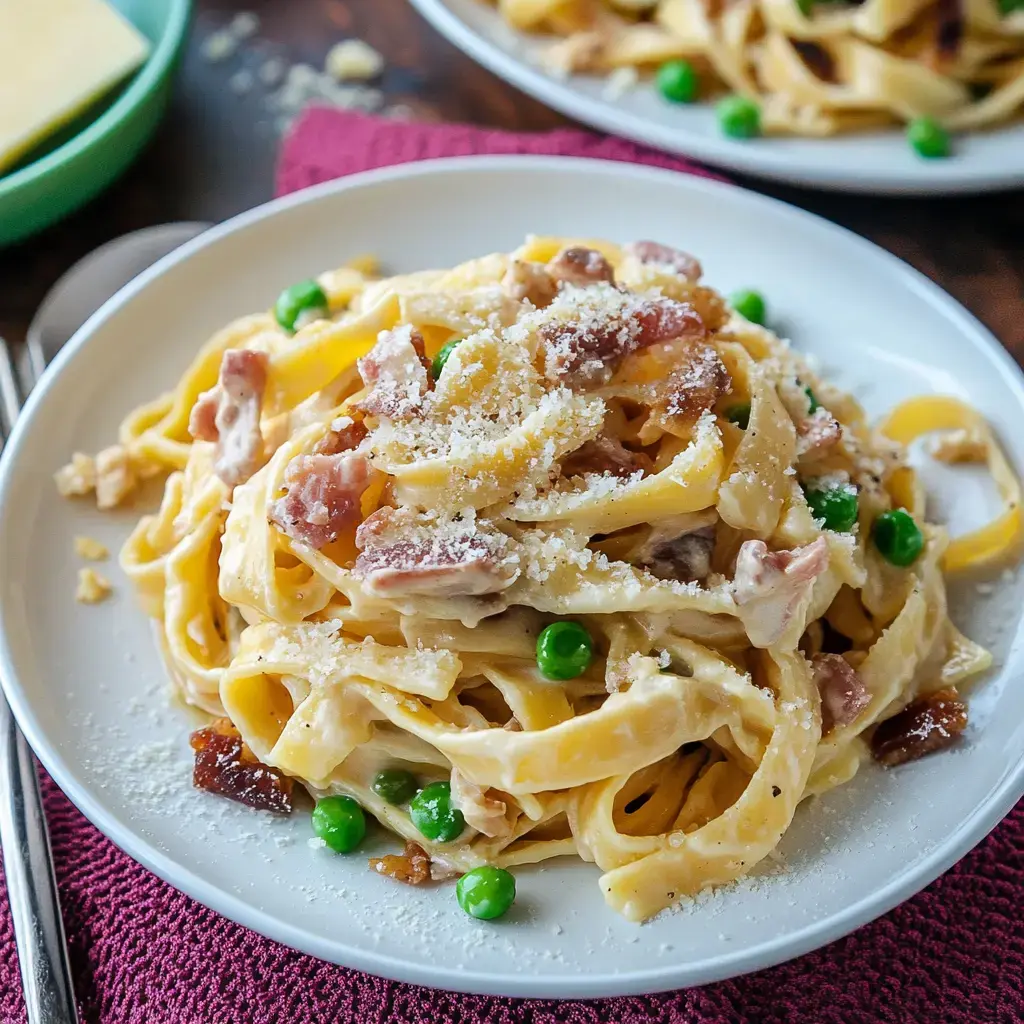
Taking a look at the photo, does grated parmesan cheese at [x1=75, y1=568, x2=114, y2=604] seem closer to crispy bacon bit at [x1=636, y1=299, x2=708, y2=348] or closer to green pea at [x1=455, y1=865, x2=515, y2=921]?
green pea at [x1=455, y1=865, x2=515, y2=921]

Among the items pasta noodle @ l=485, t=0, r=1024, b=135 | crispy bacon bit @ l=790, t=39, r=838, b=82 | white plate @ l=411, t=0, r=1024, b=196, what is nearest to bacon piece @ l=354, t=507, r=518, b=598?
white plate @ l=411, t=0, r=1024, b=196

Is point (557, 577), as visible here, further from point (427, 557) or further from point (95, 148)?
point (95, 148)

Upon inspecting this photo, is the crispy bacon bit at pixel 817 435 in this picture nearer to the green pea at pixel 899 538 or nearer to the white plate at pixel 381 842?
the green pea at pixel 899 538

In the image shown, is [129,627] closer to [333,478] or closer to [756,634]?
[333,478]

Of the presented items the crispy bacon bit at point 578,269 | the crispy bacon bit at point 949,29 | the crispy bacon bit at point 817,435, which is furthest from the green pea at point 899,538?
the crispy bacon bit at point 949,29

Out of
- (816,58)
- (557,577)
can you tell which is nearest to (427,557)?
(557,577)

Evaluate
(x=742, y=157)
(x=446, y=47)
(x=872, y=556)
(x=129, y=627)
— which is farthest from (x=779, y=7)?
(x=129, y=627)
